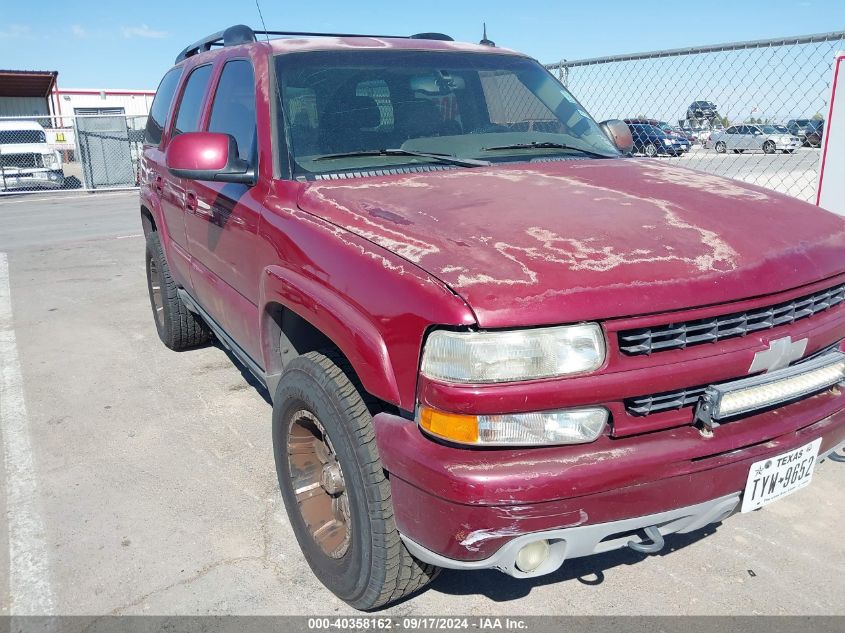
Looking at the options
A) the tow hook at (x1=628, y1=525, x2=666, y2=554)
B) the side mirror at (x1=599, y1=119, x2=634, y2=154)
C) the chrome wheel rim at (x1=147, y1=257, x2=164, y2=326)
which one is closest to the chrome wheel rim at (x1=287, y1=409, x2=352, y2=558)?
the tow hook at (x1=628, y1=525, x2=666, y2=554)

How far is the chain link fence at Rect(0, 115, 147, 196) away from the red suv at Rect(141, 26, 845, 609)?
663 inches

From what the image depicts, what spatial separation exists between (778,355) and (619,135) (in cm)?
204

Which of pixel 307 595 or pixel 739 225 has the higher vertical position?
pixel 739 225

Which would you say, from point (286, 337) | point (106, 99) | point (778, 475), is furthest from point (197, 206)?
point (106, 99)

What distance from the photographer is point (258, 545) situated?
9.52 feet

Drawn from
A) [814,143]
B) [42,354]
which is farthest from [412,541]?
[814,143]

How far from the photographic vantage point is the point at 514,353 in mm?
1820

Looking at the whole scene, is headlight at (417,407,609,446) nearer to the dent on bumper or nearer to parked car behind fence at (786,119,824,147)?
Answer: the dent on bumper

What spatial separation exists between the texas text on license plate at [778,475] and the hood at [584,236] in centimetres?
52

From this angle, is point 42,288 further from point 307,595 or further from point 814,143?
point 814,143

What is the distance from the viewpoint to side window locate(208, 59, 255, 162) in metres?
3.13

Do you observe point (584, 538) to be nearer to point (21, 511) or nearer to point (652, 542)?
point (652, 542)

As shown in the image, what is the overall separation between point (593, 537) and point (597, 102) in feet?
18.0

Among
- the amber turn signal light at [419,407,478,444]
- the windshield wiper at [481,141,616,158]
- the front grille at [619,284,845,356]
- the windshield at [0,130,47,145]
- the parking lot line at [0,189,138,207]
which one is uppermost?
the windshield wiper at [481,141,616,158]
